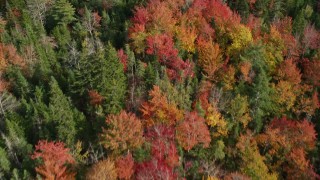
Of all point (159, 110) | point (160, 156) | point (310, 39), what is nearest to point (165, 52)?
point (159, 110)

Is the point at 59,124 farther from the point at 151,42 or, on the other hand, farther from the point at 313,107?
the point at 313,107

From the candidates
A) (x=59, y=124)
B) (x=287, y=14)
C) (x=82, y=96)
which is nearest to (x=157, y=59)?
(x=82, y=96)

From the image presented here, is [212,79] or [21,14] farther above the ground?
[21,14]

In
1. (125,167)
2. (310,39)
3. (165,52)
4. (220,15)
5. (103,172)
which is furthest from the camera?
(220,15)

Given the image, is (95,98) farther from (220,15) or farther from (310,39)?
(310,39)

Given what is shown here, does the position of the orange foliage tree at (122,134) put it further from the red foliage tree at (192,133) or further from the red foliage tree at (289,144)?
the red foliage tree at (289,144)

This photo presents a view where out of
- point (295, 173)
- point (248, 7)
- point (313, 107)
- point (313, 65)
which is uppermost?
point (248, 7)

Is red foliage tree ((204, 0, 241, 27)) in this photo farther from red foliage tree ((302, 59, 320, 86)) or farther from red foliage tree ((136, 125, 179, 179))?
red foliage tree ((136, 125, 179, 179))
